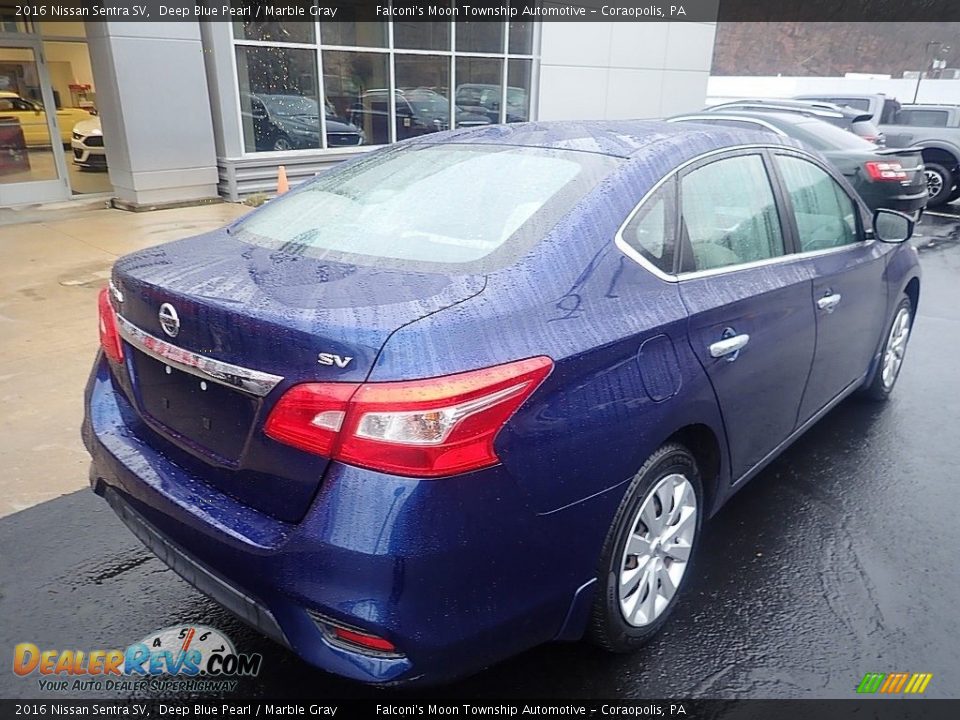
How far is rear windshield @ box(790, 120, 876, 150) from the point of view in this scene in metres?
8.15

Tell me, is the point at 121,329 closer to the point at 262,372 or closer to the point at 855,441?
the point at 262,372

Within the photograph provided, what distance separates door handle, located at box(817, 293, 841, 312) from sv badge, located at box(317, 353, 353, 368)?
2.30m

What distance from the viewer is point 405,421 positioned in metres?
1.71

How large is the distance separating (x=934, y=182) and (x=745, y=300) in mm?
13013

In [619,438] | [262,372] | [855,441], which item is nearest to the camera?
[262,372]

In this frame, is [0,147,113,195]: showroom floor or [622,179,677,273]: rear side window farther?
[0,147,113,195]: showroom floor

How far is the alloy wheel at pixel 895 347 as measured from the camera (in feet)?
14.5

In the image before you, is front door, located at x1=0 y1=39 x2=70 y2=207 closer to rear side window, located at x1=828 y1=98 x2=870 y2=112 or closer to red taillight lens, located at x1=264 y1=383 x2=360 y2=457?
red taillight lens, located at x1=264 y1=383 x2=360 y2=457

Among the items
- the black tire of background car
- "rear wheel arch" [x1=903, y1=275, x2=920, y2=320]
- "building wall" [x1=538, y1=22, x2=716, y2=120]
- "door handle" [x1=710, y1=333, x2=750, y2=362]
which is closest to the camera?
"door handle" [x1=710, y1=333, x2=750, y2=362]

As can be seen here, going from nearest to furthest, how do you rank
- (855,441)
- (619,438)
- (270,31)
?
(619,438) < (855,441) < (270,31)

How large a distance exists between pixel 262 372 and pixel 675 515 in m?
1.50

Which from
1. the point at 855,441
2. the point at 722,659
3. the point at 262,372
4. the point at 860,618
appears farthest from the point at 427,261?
the point at 855,441

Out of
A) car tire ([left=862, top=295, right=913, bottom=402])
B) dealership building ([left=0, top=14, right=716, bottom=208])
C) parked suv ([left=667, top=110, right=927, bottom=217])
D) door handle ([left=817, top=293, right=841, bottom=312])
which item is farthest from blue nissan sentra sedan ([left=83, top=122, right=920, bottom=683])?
dealership building ([left=0, top=14, right=716, bottom=208])

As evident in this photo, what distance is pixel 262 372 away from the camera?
71.8 inches
